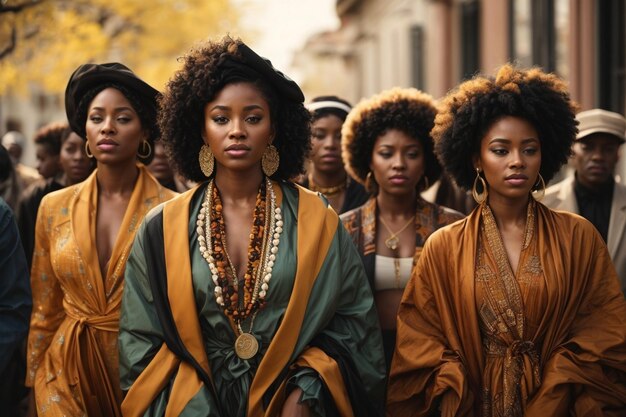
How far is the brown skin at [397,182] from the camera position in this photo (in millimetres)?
7645

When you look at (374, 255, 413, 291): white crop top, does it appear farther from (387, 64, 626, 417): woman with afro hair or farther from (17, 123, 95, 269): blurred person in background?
(17, 123, 95, 269): blurred person in background

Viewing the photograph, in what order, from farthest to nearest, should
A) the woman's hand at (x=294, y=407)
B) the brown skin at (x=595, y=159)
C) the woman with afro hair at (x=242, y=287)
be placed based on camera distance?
the brown skin at (x=595, y=159) → the woman with afro hair at (x=242, y=287) → the woman's hand at (x=294, y=407)

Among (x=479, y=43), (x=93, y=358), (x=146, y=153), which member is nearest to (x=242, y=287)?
(x=93, y=358)

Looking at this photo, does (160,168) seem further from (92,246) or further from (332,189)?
(92,246)

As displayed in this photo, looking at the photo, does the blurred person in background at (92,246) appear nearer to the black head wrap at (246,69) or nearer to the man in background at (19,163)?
the black head wrap at (246,69)

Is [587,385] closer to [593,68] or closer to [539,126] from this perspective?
[539,126]

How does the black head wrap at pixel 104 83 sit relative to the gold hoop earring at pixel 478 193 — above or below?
above

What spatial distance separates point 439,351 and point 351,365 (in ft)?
1.93

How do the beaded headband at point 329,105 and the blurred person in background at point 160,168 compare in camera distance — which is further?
the blurred person in background at point 160,168

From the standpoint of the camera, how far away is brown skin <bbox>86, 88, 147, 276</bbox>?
6.96 metres

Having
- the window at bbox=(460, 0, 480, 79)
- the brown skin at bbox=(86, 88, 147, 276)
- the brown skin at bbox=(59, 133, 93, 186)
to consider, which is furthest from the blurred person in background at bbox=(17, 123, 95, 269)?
the window at bbox=(460, 0, 480, 79)

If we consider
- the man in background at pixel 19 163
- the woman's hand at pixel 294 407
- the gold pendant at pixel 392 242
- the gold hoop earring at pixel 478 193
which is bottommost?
the woman's hand at pixel 294 407

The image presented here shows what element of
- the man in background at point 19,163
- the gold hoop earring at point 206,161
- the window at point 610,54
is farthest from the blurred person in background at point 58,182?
the window at point 610,54

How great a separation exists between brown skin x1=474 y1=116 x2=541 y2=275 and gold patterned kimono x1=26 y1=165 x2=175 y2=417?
2.12 meters
